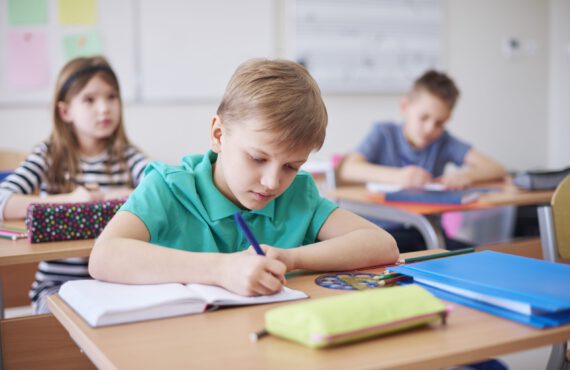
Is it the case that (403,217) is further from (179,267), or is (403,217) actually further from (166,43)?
(166,43)

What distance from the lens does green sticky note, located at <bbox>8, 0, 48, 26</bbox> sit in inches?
142

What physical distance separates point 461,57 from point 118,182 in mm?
3531

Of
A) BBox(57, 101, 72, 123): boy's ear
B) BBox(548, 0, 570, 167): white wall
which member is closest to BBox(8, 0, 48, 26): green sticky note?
BBox(57, 101, 72, 123): boy's ear

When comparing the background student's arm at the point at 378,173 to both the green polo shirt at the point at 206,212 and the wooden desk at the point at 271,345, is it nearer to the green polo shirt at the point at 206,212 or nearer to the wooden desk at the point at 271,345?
the green polo shirt at the point at 206,212

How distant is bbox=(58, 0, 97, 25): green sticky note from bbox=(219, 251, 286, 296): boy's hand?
3.06 m

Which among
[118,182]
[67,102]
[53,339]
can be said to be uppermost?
[67,102]

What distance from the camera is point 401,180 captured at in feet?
9.09

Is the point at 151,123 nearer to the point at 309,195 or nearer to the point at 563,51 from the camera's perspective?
the point at 309,195

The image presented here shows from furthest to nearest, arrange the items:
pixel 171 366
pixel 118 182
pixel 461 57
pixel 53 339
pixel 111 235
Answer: pixel 461 57 → pixel 118 182 → pixel 53 339 → pixel 111 235 → pixel 171 366

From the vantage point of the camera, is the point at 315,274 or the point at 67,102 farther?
the point at 67,102

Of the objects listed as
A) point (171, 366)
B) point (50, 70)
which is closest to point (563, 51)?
point (50, 70)

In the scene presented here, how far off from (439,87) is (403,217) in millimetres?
905

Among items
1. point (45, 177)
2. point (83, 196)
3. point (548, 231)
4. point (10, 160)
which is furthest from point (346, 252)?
point (10, 160)

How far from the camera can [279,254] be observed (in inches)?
46.0
